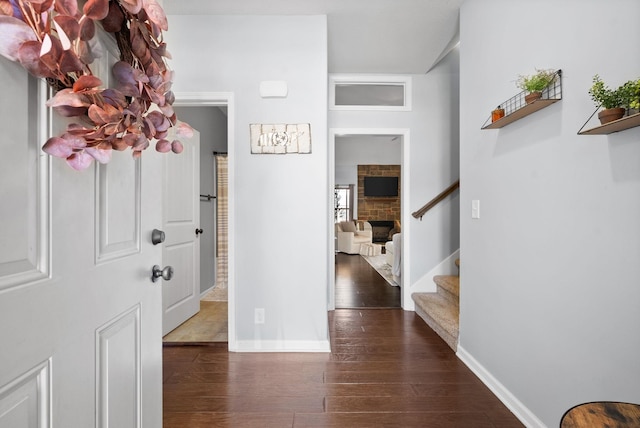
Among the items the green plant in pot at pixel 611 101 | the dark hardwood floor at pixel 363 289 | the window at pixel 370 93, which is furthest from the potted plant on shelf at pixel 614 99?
the dark hardwood floor at pixel 363 289

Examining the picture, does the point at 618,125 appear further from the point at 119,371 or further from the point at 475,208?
the point at 119,371

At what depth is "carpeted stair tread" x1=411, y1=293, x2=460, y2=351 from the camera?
105 inches

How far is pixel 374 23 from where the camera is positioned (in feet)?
8.96

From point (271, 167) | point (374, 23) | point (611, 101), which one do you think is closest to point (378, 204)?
point (374, 23)

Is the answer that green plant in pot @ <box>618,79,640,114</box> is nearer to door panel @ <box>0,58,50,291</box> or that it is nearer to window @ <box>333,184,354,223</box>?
door panel @ <box>0,58,50,291</box>

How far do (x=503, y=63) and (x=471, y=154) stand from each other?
609mm

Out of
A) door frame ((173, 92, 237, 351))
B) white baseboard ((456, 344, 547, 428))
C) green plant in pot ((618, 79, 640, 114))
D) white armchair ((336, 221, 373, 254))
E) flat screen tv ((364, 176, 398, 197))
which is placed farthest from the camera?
flat screen tv ((364, 176, 398, 197))

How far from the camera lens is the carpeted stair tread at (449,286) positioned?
10.3ft

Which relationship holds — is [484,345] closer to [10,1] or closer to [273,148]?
[273,148]

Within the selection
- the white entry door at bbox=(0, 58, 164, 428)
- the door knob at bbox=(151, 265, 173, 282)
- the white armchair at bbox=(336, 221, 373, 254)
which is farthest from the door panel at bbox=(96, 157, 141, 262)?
the white armchair at bbox=(336, 221, 373, 254)

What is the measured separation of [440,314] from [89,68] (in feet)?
9.82

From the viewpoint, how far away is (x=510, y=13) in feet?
6.08

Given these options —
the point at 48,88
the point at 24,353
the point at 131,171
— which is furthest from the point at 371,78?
the point at 24,353

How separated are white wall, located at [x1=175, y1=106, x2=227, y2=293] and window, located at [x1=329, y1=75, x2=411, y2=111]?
160cm
